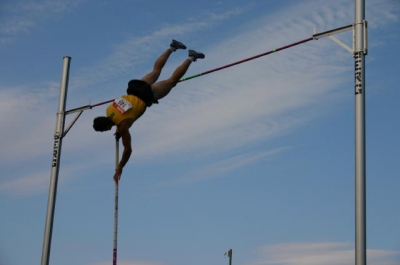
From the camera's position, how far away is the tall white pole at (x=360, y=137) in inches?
287

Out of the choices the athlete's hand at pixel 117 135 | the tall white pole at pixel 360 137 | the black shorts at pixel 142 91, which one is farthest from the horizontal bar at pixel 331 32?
the athlete's hand at pixel 117 135

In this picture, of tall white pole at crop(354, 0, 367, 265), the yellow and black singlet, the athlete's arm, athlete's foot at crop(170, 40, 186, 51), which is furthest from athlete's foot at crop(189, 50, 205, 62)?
tall white pole at crop(354, 0, 367, 265)

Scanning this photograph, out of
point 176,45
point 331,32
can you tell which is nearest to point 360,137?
point 331,32

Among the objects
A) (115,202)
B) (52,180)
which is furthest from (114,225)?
(52,180)

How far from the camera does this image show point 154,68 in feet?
30.7

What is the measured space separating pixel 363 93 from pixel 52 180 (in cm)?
599

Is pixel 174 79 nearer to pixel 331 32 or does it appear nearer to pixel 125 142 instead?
pixel 125 142

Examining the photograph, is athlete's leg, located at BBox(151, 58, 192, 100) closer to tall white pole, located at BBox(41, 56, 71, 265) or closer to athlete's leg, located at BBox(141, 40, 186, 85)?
athlete's leg, located at BBox(141, 40, 186, 85)

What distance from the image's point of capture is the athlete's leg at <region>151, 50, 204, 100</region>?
29.8 feet

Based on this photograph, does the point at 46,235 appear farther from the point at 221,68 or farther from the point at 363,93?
the point at 363,93

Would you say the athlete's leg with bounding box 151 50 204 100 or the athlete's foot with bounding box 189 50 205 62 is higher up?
the athlete's foot with bounding box 189 50 205 62

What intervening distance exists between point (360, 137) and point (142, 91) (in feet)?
9.98

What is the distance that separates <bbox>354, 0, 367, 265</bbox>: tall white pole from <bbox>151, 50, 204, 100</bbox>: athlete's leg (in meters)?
2.34

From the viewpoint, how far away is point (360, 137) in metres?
7.66
